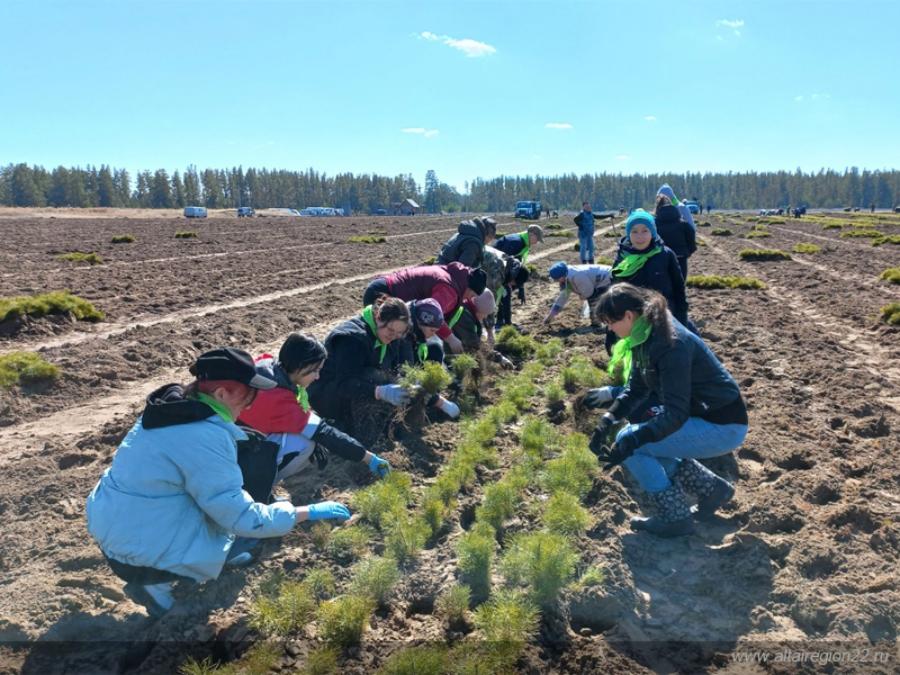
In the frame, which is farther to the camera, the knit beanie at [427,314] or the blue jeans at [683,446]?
the knit beanie at [427,314]

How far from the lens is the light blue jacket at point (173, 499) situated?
3.08m

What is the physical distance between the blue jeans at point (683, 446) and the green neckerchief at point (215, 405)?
2.41 meters

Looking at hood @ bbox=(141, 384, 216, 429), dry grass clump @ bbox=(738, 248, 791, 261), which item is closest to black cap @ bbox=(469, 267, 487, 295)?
hood @ bbox=(141, 384, 216, 429)

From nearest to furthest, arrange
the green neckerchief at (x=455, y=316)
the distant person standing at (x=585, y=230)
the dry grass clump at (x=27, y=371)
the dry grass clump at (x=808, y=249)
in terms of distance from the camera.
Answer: the dry grass clump at (x=27, y=371)
the green neckerchief at (x=455, y=316)
the distant person standing at (x=585, y=230)
the dry grass clump at (x=808, y=249)

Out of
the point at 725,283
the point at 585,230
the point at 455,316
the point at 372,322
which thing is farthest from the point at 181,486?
the point at 585,230

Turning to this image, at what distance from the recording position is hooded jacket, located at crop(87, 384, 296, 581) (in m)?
3.07

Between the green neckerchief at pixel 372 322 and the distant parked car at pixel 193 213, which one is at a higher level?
the distant parked car at pixel 193 213

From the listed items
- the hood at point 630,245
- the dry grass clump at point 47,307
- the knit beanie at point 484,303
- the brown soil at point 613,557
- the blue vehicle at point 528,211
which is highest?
the blue vehicle at point 528,211

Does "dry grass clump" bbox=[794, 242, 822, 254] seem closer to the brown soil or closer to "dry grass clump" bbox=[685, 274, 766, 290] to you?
"dry grass clump" bbox=[685, 274, 766, 290]

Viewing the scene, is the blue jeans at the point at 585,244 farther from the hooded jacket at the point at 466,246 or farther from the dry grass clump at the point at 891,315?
the hooded jacket at the point at 466,246

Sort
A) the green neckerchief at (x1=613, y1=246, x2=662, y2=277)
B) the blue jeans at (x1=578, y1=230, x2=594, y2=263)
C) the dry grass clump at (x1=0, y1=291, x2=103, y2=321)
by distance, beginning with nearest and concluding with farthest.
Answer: the green neckerchief at (x1=613, y1=246, x2=662, y2=277) → the dry grass clump at (x1=0, y1=291, x2=103, y2=321) → the blue jeans at (x1=578, y1=230, x2=594, y2=263)

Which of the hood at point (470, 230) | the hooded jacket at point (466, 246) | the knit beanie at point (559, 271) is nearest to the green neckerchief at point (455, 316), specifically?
the hooded jacket at point (466, 246)

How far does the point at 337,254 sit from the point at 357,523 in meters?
21.0

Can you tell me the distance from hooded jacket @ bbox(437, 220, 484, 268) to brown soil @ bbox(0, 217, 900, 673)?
1738 millimetres
